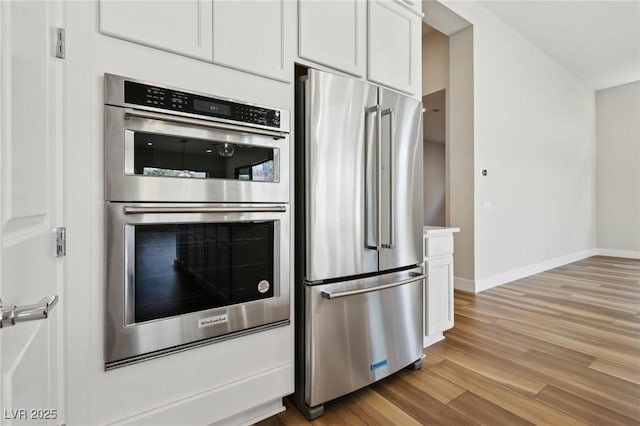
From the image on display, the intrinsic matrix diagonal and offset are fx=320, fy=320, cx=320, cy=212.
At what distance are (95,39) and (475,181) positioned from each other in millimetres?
3848

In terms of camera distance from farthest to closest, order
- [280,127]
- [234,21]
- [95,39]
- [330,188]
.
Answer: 1. [330,188]
2. [280,127]
3. [234,21]
4. [95,39]

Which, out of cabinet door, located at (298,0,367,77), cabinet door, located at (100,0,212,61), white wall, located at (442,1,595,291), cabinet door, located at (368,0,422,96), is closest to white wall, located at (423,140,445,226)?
white wall, located at (442,1,595,291)

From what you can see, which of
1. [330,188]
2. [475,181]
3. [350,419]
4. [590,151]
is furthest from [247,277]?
[590,151]

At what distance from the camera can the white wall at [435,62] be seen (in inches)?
171

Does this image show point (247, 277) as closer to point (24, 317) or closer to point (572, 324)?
point (24, 317)

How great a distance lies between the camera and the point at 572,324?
9.56 ft

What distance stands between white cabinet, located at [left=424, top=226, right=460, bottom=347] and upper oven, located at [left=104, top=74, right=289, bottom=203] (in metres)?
1.38

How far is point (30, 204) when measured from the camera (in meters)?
0.84

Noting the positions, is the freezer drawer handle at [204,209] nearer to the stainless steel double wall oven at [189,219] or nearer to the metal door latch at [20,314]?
the stainless steel double wall oven at [189,219]

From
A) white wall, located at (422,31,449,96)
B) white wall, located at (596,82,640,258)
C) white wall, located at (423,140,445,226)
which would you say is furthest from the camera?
white wall, located at (423,140,445,226)

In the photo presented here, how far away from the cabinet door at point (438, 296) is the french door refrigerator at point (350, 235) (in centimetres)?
49

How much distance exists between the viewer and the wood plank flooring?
1.65 meters

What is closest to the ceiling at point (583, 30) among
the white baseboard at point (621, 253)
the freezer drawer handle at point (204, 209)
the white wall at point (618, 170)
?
the white wall at point (618, 170)

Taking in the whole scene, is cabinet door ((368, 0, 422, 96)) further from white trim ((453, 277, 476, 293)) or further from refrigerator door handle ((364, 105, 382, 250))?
white trim ((453, 277, 476, 293))
